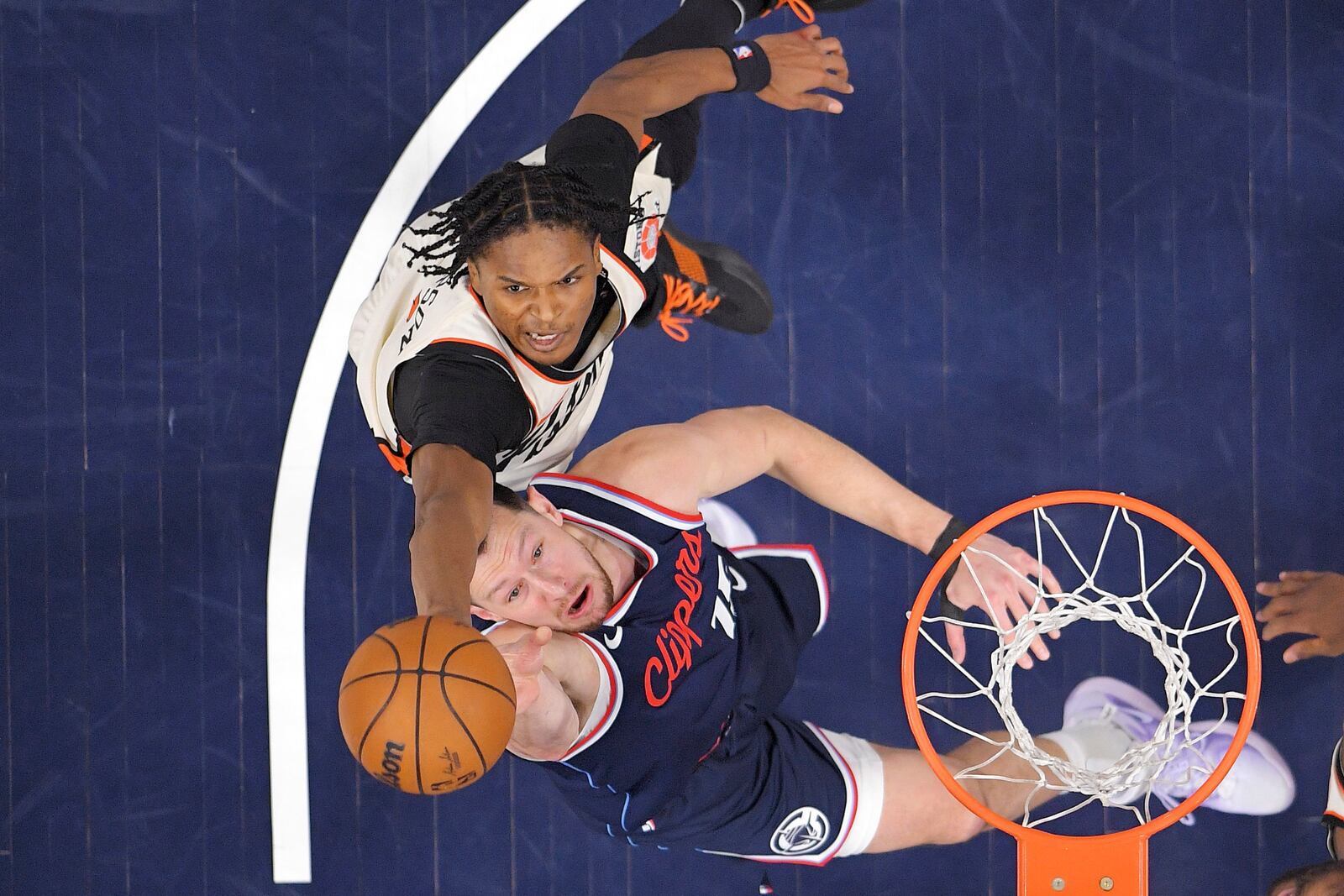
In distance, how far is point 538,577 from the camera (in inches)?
113

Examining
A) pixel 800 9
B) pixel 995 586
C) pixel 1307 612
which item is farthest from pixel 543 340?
pixel 1307 612

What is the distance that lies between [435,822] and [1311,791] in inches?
122

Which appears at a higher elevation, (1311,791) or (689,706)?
(689,706)

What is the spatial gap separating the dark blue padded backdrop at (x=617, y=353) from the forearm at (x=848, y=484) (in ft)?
1.74

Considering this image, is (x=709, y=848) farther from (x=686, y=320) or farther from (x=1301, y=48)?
(x=1301, y=48)

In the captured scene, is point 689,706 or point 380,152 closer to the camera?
point 689,706

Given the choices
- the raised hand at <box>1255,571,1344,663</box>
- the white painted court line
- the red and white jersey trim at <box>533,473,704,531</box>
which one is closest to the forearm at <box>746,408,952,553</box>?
the red and white jersey trim at <box>533,473,704,531</box>

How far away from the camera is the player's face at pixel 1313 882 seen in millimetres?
3115

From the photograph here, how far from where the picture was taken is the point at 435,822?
3.89 meters

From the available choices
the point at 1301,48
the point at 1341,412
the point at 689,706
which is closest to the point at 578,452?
the point at 689,706

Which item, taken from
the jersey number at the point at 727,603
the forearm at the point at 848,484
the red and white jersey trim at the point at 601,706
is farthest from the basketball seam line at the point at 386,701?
the forearm at the point at 848,484

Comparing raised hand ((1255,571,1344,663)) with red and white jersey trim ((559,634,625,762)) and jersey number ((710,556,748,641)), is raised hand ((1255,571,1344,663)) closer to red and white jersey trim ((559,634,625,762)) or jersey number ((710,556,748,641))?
jersey number ((710,556,748,641))

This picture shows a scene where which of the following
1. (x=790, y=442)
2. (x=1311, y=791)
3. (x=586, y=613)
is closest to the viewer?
(x=586, y=613)

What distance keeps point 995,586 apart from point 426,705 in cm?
179
